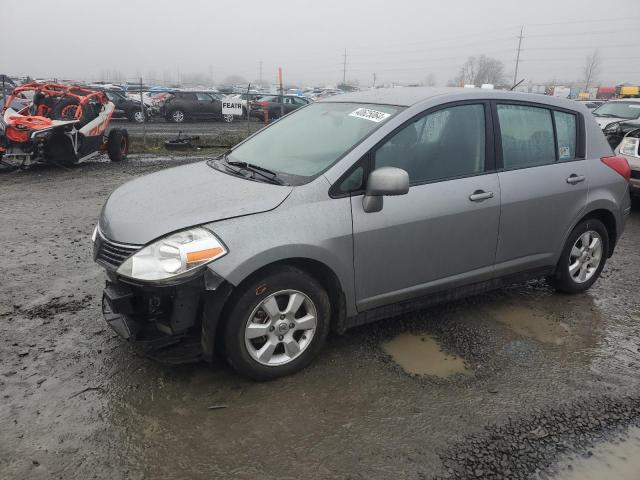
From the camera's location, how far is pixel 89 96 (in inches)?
409

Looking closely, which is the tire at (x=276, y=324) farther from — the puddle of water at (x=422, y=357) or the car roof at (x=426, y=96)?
the car roof at (x=426, y=96)

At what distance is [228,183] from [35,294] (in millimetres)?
2170

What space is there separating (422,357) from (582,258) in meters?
2.03

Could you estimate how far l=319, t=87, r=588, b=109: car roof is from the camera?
3.62m

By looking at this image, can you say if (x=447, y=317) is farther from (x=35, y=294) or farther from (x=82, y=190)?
(x=82, y=190)

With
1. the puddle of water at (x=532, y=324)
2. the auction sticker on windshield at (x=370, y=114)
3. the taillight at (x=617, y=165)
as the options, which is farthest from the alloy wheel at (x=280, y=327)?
the taillight at (x=617, y=165)

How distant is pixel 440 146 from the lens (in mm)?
3545

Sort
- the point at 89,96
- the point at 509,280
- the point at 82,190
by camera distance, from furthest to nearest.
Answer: the point at 89,96 < the point at 82,190 < the point at 509,280

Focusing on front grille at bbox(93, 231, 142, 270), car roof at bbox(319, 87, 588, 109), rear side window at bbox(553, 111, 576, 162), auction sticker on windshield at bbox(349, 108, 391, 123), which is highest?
car roof at bbox(319, 87, 588, 109)

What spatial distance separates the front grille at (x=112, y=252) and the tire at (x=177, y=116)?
20592mm

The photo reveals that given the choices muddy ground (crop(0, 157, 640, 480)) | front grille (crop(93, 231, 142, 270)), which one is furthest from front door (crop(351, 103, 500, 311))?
front grille (crop(93, 231, 142, 270))

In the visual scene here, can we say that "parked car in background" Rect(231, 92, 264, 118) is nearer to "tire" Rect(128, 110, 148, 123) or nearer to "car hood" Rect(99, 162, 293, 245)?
"tire" Rect(128, 110, 148, 123)

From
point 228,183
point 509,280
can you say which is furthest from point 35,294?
point 509,280

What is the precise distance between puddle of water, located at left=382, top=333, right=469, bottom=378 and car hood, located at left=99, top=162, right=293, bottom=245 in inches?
53.8
